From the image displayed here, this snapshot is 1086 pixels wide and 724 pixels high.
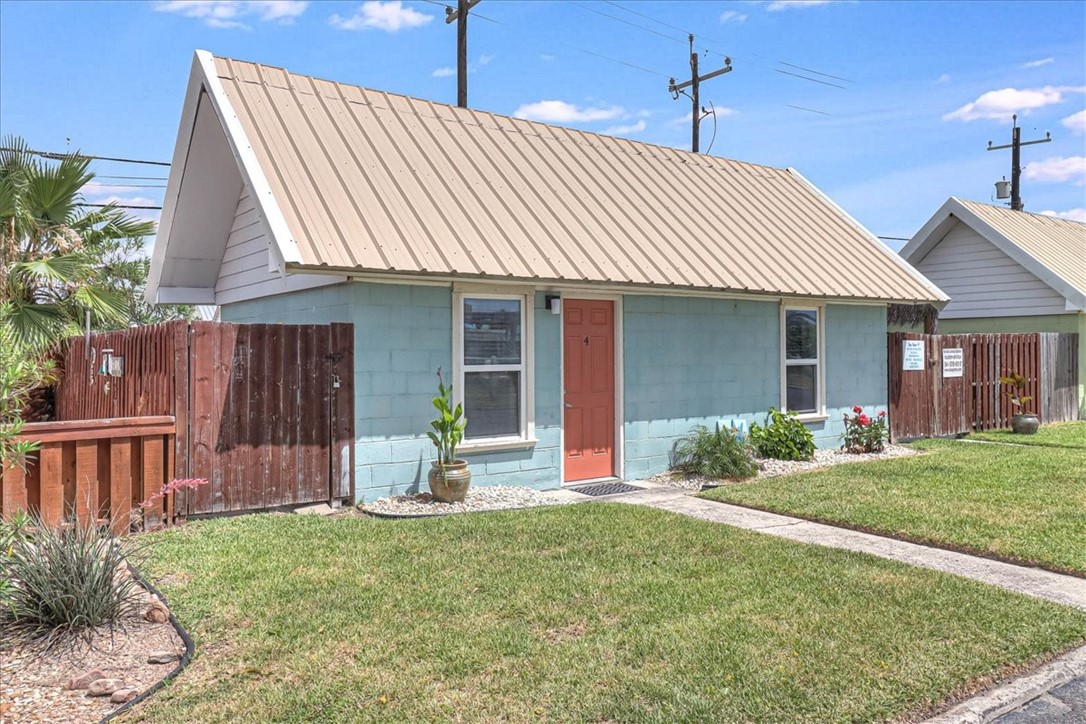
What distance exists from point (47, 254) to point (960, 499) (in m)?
12.5

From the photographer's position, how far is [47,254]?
38.0 feet

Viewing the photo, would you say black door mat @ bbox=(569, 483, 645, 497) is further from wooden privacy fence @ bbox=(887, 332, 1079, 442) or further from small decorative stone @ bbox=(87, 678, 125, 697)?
wooden privacy fence @ bbox=(887, 332, 1079, 442)

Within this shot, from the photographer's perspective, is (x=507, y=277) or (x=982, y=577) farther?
(x=507, y=277)

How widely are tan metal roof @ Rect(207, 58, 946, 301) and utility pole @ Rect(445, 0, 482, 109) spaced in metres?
5.17

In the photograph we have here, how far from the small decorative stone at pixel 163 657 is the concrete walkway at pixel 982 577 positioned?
3803mm

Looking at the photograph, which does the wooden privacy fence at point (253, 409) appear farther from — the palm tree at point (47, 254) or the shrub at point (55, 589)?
the palm tree at point (47, 254)

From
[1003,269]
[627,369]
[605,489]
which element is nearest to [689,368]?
[627,369]

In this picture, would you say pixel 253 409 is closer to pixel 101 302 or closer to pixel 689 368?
pixel 101 302

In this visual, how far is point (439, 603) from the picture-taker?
197 inches

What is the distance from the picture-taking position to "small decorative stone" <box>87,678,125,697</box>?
153 inches

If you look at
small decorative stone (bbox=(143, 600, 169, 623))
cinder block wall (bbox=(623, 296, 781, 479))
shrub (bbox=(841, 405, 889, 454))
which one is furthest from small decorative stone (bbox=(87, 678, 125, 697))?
shrub (bbox=(841, 405, 889, 454))

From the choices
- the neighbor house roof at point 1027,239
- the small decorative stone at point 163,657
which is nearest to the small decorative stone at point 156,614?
the small decorative stone at point 163,657

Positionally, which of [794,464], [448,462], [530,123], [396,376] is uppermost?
[530,123]

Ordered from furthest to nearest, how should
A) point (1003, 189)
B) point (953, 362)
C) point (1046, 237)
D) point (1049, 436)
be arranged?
point (1003, 189)
point (1046, 237)
point (953, 362)
point (1049, 436)
